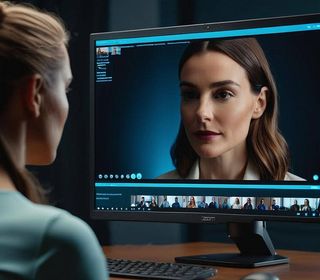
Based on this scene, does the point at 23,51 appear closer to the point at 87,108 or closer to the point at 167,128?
the point at 167,128

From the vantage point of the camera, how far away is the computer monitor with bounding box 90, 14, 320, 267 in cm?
182

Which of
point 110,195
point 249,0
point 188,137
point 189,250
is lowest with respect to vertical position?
point 189,250

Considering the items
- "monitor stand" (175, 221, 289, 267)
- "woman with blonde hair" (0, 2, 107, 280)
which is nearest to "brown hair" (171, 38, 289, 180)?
"monitor stand" (175, 221, 289, 267)

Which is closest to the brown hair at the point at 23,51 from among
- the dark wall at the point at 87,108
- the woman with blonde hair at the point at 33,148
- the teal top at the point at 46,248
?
the woman with blonde hair at the point at 33,148

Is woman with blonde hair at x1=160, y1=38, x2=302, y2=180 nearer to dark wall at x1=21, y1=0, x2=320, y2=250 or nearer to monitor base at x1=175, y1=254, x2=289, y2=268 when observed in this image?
monitor base at x1=175, y1=254, x2=289, y2=268

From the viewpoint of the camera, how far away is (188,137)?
6.34ft

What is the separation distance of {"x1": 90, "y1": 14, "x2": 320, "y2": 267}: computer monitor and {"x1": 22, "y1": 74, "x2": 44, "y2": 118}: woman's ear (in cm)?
82

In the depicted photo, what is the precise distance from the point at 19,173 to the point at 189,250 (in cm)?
109

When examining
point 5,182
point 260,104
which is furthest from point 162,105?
point 5,182

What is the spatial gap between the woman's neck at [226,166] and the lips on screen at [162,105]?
0.20 ft

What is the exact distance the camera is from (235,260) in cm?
184

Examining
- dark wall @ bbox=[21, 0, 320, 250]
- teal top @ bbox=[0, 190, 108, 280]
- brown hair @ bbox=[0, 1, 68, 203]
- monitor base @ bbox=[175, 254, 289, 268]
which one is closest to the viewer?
teal top @ bbox=[0, 190, 108, 280]

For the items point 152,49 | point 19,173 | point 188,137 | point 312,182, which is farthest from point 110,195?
point 19,173

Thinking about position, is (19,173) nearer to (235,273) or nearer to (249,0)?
(235,273)
